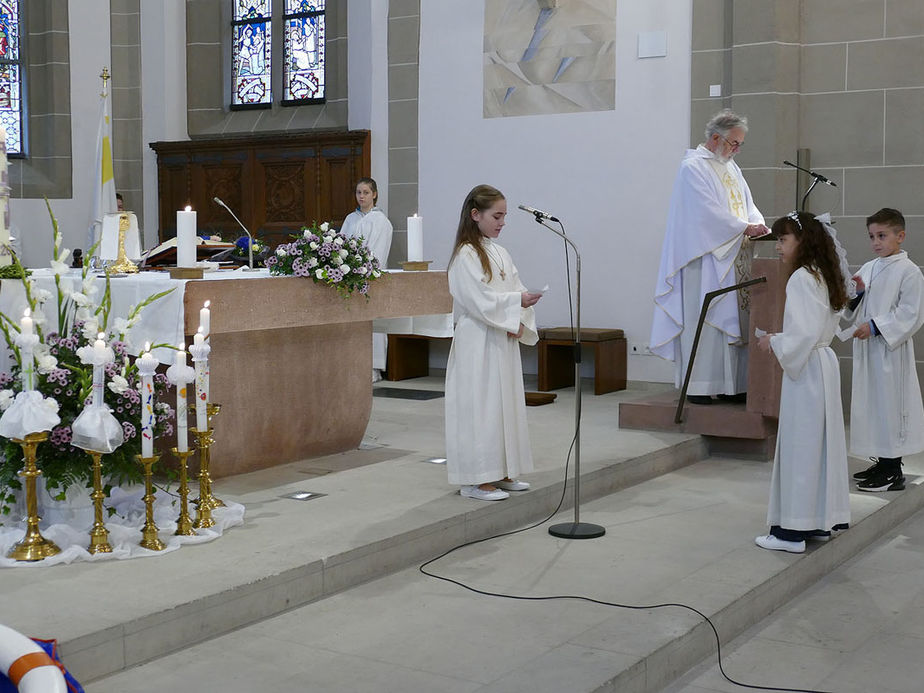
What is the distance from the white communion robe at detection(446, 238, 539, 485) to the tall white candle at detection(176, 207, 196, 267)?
124 centimetres

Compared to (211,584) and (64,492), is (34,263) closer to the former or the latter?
(64,492)

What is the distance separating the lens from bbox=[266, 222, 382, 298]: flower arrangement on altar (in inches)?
227

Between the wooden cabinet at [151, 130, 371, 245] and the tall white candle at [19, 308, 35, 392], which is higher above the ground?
the wooden cabinet at [151, 130, 371, 245]

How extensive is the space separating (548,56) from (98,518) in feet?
21.8

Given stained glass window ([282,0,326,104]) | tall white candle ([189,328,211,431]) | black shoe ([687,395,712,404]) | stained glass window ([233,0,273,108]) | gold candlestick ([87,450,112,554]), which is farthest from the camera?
stained glass window ([233,0,273,108])

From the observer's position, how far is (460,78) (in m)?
10.3

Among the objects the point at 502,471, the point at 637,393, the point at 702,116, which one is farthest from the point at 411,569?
the point at 702,116

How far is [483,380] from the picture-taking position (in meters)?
5.48

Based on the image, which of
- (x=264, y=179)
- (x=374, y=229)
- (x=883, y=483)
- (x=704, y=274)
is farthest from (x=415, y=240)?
(x=264, y=179)

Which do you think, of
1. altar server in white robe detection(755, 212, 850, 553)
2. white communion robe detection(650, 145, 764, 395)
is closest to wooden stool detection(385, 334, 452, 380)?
white communion robe detection(650, 145, 764, 395)

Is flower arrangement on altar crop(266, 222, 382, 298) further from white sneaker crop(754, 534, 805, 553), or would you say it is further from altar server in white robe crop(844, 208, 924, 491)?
altar server in white robe crop(844, 208, 924, 491)

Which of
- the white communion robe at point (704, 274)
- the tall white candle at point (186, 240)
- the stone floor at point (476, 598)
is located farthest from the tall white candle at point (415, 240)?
the white communion robe at point (704, 274)

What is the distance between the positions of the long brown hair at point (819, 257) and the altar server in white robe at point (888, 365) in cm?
149

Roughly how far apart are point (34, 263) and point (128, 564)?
8.45m
